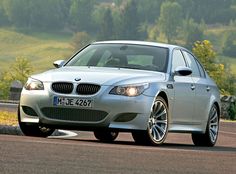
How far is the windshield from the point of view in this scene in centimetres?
1501

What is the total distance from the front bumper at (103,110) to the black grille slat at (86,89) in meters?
0.06

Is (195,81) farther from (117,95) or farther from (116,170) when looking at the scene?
(116,170)

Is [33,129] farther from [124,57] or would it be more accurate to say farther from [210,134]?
[210,134]

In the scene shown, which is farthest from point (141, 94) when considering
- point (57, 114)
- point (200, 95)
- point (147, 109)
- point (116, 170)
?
point (116, 170)

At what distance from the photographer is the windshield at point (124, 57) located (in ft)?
49.2

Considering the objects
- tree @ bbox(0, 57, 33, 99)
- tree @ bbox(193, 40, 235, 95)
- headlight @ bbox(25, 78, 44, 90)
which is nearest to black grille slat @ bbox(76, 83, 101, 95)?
headlight @ bbox(25, 78, 44, 90)

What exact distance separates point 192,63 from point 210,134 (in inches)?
47.2

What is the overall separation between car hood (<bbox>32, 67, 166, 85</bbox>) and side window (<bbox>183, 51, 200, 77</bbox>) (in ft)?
5.44

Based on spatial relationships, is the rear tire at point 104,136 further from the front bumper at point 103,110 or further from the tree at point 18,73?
the tree at point 18,73

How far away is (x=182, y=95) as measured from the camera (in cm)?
1526

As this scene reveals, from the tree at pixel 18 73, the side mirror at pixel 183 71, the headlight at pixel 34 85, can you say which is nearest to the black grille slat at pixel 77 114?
the headlight at pixel 34 85

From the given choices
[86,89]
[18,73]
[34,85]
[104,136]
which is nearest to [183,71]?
Answer: [104,136]

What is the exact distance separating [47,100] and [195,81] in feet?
10.1

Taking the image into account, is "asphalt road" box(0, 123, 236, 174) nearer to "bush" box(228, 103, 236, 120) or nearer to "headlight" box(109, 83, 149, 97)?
"headlight" box(109, 83, 149, 97)
